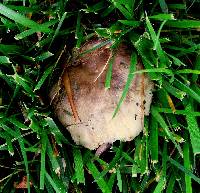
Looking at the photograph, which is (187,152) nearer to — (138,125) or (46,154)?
(138,125)

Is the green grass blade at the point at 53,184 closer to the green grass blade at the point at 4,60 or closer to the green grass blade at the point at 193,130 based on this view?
the green grass blade at the point at 4,60

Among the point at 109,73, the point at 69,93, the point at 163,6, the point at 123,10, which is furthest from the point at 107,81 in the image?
the point at 163,6

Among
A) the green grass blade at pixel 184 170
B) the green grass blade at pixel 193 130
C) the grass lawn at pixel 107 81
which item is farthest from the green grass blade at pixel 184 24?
the green grass blade at pixel 184 170

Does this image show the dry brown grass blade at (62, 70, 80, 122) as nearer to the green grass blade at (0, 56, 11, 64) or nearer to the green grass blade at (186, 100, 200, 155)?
the green grass blade at (0, 56, 11, 64)

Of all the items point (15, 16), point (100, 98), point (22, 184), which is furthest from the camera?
point (22, 184)

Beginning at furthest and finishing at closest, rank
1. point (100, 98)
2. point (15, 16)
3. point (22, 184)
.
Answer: point (22, 184)
point (100, 98)
point (15, 16)

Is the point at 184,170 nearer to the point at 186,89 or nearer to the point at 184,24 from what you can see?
the point at 186,89

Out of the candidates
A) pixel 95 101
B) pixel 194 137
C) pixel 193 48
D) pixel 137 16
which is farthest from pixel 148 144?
pixel 137 16
